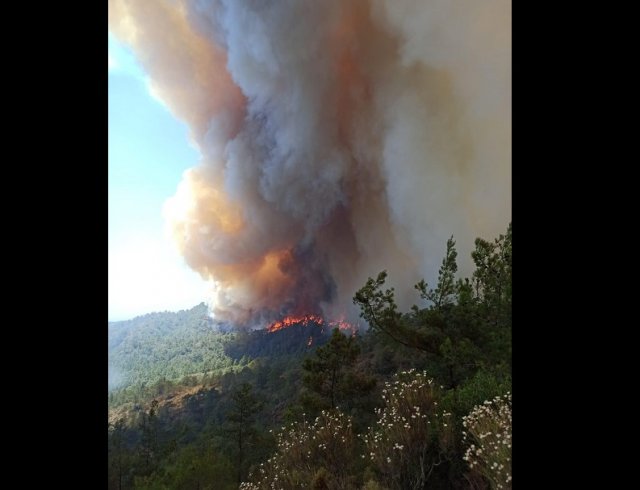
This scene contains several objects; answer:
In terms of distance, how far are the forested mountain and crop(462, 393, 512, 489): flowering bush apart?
0.04 feet

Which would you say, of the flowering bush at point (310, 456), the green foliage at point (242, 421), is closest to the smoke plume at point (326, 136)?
the green foliage at point (242, 421)

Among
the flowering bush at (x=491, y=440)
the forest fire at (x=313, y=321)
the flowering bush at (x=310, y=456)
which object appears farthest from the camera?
the forest fire at (x=313, y=321)

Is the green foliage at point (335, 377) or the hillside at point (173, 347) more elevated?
the hillside at point (173, 347)

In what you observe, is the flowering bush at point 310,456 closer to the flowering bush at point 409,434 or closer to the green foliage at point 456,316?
the flowering bush at point 409,434

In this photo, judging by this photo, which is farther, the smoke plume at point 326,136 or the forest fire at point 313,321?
the forest fire at point 313,321

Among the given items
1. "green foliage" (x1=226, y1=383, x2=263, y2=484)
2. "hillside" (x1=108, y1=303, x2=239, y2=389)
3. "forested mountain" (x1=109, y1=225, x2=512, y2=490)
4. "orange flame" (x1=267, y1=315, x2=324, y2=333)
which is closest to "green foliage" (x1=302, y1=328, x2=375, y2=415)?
"forested mountain" (x1=109, y1=225, x2=512, y2=490)

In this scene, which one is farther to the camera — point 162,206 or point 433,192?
point 162,206

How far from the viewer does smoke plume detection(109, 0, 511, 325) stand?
210 centimetres

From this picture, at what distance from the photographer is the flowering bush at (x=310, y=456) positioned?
2143 millimetres

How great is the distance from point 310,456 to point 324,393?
320 millimetres
